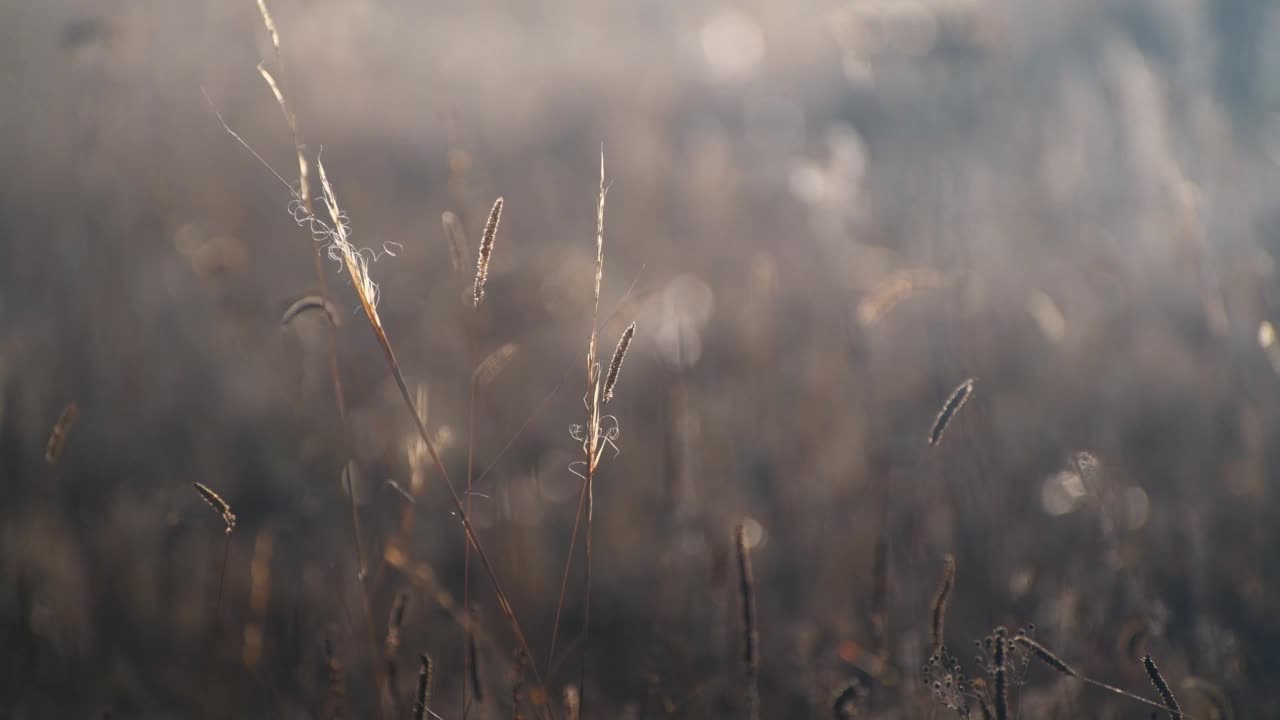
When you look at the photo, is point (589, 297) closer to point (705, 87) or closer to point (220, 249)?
point (220, 249)

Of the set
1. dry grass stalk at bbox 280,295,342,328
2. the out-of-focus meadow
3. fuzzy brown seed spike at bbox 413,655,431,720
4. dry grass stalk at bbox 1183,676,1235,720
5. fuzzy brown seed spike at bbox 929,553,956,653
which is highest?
dry grass stalk at bbox 280,295,342,328

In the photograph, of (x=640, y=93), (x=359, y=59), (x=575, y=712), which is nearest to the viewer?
(x=575, y=712)

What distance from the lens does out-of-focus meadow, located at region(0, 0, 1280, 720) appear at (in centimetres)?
170

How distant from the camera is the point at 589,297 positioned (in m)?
3.09

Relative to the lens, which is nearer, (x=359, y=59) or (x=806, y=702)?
(x=806, y=702)

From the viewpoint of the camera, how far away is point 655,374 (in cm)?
306

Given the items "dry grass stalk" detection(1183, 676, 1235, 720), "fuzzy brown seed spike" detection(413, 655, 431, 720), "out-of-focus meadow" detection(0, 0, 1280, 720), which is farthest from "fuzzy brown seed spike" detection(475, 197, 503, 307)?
"dry grass stalk" detection(1183, 676, 1235, 720)

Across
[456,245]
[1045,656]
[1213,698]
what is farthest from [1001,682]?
[456,245]

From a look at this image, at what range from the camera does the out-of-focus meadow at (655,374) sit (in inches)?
66.9

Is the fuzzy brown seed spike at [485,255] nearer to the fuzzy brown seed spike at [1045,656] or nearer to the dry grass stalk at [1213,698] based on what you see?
the fuzzy brown seed spike at [1045,656]

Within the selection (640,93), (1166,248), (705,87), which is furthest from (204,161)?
(1166,248)

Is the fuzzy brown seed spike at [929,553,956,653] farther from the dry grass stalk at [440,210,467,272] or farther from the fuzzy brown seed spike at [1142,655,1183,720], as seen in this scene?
the dry grass stalk at [440,210,467,272]

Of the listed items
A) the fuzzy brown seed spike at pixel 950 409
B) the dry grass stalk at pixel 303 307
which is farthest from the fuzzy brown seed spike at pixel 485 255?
the fuzzy brown seed spike at pixel 950 409

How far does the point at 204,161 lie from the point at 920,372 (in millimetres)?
3219
